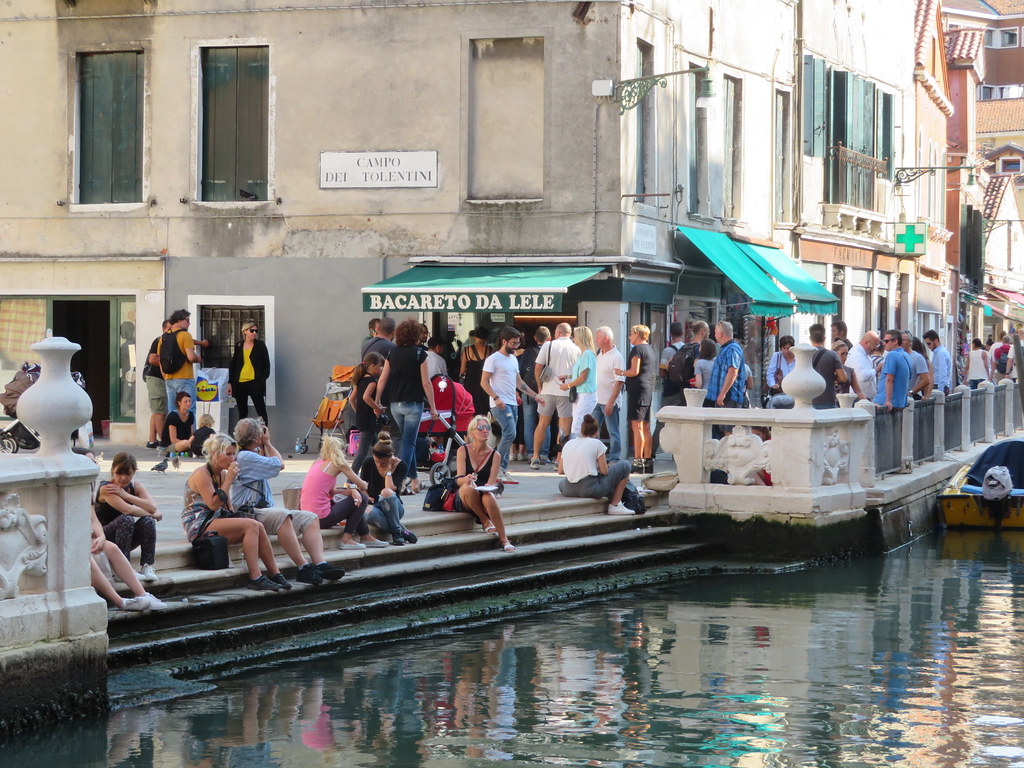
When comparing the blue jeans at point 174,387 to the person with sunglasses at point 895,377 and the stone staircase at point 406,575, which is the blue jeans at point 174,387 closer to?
the stone staircase at point 406,575

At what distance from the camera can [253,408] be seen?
66.0ft

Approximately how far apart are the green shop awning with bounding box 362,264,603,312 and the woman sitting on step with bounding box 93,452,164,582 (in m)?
8.61

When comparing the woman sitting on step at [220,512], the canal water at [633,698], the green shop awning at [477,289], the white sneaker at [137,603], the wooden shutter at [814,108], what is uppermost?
the wooden shutter at [814,108]

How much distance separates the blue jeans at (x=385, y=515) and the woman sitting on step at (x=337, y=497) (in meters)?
0.12

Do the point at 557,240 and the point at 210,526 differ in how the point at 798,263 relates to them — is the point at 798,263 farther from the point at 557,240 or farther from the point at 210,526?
the point at 210,526

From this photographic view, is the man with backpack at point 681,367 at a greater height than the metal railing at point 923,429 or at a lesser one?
greater

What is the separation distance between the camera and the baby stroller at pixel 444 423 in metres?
16.2

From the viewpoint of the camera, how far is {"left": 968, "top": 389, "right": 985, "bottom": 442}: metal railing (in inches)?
914

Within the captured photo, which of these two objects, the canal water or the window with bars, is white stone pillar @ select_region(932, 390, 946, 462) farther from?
the window with bars

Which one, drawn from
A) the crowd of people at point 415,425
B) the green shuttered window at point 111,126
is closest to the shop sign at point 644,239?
the crowd of people at point 415,425

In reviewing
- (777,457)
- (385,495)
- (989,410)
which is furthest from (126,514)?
(989,410)

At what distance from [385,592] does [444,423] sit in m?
4.17

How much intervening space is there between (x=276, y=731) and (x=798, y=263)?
60.3 feet

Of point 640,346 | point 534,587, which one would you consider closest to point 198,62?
point 640,346
